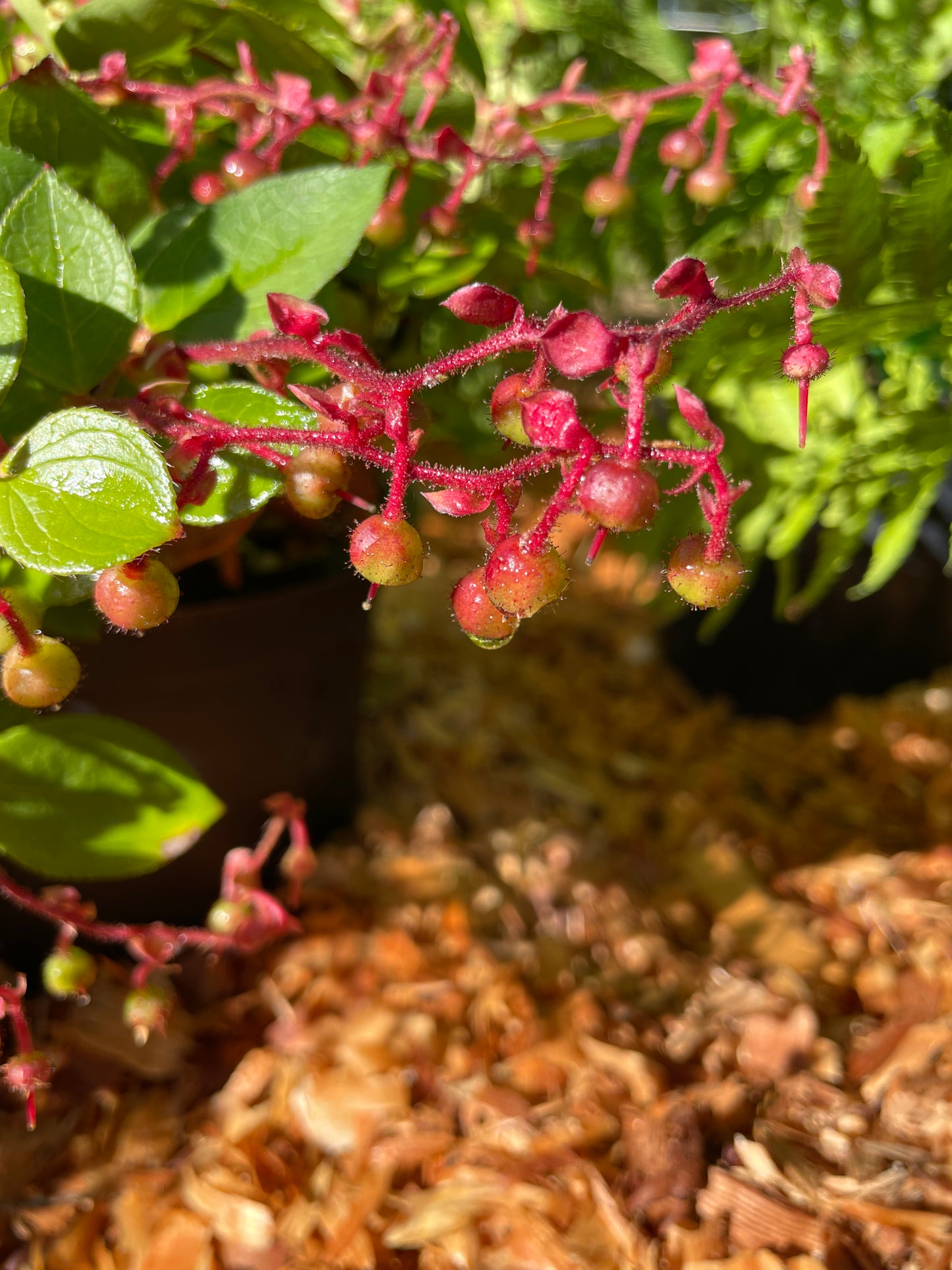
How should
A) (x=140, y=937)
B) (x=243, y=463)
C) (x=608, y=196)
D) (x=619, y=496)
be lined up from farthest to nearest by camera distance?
(x=608, y=196) < (x=140, y=937) < (x=243, y=463) < (x=619, y=496)

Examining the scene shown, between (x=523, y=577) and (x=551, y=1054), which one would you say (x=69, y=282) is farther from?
(x=551, y=1054)

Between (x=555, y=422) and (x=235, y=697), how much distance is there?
50cm

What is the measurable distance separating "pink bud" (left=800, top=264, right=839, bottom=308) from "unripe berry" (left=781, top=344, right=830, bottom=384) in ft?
0.05

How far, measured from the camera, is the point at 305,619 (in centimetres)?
76

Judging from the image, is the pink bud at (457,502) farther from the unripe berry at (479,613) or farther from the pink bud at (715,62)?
the pink bud at (715,62)

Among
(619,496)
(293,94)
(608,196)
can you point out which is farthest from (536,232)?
(619,496)

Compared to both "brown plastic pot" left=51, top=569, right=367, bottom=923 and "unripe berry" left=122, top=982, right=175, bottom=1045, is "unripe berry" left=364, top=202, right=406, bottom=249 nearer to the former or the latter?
"brown plastic pot" left=51, top=569, right=367, bottom=923

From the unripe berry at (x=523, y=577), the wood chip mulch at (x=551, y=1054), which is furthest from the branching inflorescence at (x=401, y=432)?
the wood chip mulch at (x=551, y=1054)

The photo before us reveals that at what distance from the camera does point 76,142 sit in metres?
0.51

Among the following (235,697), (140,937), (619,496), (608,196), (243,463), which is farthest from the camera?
(235,697)

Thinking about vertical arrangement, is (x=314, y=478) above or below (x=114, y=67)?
below

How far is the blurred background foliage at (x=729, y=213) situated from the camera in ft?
1.85

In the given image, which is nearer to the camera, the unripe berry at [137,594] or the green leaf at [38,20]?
the unripe berry at [137,594]

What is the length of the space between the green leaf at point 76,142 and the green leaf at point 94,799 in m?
0.28
